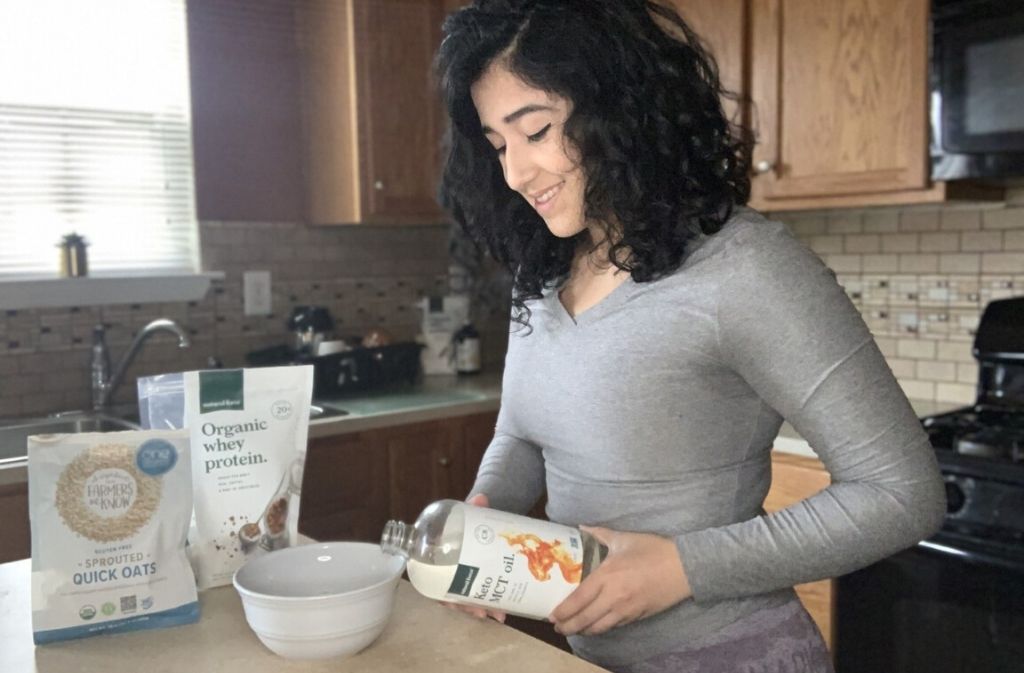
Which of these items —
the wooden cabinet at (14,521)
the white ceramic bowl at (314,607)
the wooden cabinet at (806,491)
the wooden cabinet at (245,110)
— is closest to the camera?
the white ceramic bowl at (314,607)

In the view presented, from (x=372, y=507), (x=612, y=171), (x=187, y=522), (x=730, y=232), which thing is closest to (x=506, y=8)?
(x=612, y=171)

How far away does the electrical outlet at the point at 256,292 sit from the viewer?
261 centimetres

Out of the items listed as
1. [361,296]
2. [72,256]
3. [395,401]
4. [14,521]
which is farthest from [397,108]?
[14,521]

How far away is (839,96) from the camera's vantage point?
2152 millimetres

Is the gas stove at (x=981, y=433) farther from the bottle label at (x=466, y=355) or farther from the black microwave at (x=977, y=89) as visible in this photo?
the bottle label at (x=466, y=355)

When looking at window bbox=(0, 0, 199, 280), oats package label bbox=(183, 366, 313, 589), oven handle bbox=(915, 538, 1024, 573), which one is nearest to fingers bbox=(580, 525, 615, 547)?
oats package label bbox=(183, 366, 313, 589)

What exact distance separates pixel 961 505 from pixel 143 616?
1.48 m

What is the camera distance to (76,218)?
236 centimetres

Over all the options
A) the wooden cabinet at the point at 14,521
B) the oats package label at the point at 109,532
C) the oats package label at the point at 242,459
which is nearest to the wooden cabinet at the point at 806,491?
the oats package label at the point at 242,459

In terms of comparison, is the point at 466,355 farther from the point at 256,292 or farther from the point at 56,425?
the point at 56,425

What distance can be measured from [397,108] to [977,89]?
1.47 meters

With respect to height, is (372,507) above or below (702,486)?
below

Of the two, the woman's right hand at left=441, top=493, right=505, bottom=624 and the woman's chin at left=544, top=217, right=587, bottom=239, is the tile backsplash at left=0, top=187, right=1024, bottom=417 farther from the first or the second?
the woman's right hand at left=441, top=493, right=505, bottom=624

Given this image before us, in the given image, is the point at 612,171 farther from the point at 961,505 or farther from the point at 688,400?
the point at 961,505
